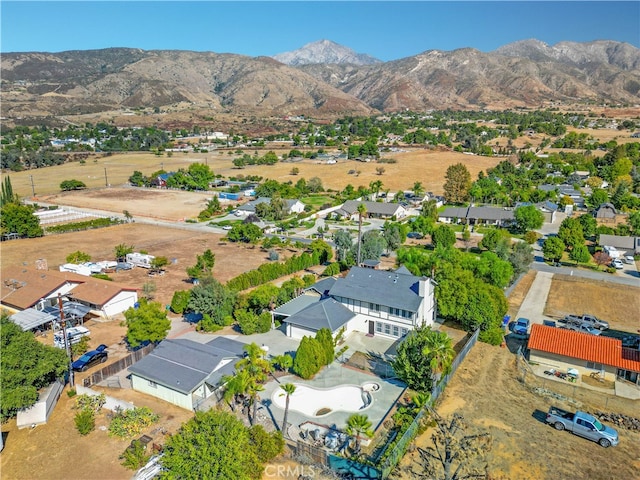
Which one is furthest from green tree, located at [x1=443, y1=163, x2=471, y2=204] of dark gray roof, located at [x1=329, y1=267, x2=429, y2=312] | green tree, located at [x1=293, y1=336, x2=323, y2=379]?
green tree, located at [x1=293, y1=336, x2=323, y2=379]

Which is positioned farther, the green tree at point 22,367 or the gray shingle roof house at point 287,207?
the gray shingle roof house at point 287,207

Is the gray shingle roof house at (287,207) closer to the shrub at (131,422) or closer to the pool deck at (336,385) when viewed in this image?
the pool deck at (336,385)

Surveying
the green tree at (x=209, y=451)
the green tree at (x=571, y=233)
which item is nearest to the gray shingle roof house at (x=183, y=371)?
the green tree at (x=209, y=451)

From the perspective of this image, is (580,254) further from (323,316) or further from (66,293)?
(66,293)

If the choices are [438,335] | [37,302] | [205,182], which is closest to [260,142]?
[205,182]

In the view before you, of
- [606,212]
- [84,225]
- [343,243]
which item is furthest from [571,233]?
[84,225]

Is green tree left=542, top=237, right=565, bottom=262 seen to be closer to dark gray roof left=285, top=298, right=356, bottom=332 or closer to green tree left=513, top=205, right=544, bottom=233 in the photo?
green tree left=513, top=205, right=544, bottom=233
